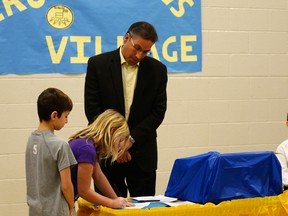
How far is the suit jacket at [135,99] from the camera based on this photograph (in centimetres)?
329

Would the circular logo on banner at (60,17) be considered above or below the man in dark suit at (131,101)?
above

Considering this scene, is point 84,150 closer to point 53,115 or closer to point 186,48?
point 53,115

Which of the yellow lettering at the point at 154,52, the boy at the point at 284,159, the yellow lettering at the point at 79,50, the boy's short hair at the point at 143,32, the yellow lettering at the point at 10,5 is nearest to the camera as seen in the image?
the boy's short hair at the point at 143,32

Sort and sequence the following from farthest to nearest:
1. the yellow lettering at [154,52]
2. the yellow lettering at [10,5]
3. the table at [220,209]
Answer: the yellow lettering at [154,52]
the yellow lettering at [10,5]
the table at [220,209]

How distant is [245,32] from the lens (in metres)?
4.81

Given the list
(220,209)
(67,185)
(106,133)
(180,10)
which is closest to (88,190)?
(67,185)

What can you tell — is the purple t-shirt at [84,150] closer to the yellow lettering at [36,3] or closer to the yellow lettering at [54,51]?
the yellow lettering at [54,51]

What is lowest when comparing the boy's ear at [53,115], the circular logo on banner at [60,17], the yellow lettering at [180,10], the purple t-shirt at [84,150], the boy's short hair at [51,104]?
the purple t-shirt at [84,150]

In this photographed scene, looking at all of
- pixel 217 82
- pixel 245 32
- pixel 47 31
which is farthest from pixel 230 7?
pixel 47 31

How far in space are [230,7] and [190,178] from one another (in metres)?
2.16

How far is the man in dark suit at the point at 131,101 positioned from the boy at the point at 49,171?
0.62m

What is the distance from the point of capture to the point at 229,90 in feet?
15.6

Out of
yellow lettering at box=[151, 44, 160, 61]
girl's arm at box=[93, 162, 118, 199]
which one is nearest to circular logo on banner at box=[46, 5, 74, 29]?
yellow lettering at box=[151, 44, 160, 61]

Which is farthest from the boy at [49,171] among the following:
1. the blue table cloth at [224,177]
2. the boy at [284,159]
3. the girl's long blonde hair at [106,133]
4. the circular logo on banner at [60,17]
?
the circular logo on banner at [60,17]
